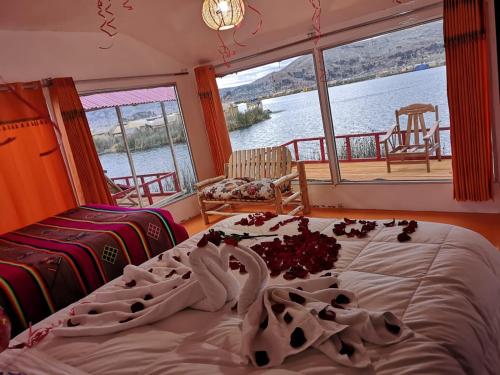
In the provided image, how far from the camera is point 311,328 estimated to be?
47.5 inches

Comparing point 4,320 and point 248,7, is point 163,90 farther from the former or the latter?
point 4,320

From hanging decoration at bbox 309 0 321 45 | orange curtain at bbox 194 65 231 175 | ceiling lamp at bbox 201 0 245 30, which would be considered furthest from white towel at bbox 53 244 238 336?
orange curtain at bbox 194 65 231 175

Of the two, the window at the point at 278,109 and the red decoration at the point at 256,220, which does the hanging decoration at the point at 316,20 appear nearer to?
the window at the point at 278,109

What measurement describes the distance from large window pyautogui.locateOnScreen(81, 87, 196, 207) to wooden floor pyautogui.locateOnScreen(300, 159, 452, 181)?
1842 millimetres

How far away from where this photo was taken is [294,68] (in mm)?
4836

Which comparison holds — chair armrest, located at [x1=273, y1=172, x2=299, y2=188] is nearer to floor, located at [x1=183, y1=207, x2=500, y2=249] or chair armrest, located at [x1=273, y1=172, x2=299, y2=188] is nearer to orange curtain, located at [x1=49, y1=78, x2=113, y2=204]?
floor, located at [x1=183, y1=207, x2=500, y2=249]

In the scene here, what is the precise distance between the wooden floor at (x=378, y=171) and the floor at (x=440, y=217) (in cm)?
47

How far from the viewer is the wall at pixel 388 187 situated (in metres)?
3.29

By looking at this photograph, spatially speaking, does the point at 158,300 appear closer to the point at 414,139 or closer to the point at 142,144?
the point at 142,144

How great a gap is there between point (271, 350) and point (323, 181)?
11.4 ft

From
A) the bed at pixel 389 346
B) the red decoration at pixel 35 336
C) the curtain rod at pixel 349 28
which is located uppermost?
the curtain rod at pixel 349 28

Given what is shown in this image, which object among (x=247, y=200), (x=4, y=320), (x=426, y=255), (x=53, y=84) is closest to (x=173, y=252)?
(x=4, y=320)

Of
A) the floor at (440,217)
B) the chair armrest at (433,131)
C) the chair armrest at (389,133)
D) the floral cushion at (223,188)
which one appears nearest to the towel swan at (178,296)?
the floor at (440,217)

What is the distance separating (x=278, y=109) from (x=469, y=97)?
9.85 feet
